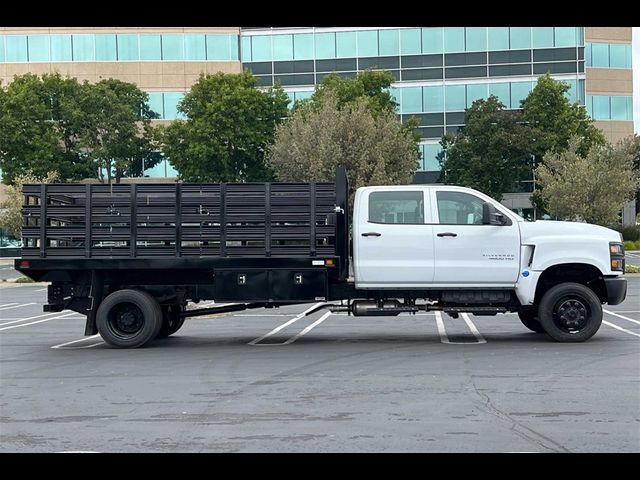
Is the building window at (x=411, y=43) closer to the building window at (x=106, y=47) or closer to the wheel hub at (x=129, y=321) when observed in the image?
the building window at (x=106, y=47)

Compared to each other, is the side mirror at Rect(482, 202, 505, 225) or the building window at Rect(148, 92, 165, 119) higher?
the building window at Rect(148, 92, 165, 119)

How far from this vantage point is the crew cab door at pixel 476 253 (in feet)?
45.4

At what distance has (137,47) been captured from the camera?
189ft

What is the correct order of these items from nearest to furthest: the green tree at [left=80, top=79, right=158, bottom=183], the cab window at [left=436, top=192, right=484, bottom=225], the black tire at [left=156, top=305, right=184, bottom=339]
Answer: the cab window at [left=436, top=192, right=484, bottom=225] < the black tire at [left=156, top=305, right=184, bottom=339] < the green tree at [left=80, top=79, right=158, bottom=183]

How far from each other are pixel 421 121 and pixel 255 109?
37.4 ft

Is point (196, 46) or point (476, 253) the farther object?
point (196, 46)

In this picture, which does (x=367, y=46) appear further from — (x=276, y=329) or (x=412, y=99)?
(x=276, y=329)

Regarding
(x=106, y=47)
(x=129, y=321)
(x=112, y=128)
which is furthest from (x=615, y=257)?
(x=106, y=47)

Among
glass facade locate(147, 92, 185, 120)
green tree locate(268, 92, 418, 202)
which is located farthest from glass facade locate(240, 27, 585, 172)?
green tree locate(268, 92, 418, 202)

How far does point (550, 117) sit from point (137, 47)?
26037 mm

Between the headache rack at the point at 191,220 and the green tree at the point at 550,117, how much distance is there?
125 ft

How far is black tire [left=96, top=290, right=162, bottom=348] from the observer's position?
1412 cm

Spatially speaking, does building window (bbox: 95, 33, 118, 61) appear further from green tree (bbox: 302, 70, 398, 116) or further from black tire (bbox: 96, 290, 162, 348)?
black tire (bbox: 96, 290, 162, 348)

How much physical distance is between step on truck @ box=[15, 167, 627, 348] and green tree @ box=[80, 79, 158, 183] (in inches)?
1522
